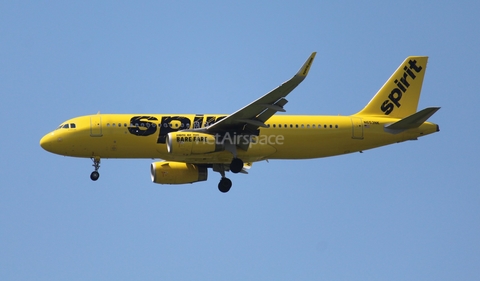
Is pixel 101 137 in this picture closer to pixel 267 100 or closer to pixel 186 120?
pixel 186 120

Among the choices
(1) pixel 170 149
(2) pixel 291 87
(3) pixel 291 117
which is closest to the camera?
(2) pixel 291 87

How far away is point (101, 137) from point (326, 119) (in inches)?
525

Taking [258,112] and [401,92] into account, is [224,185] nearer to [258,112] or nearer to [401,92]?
[258,112]

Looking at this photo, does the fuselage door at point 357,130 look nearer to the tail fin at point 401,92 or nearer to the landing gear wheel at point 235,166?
the tail fin at point 401,92

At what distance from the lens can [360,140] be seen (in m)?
54.5

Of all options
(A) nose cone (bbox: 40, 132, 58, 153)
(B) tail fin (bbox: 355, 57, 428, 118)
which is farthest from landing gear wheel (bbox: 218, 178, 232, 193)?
(A) nose cone (bbox: 40, 132, 58, 153)

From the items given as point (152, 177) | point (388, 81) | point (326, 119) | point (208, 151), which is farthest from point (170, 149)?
point (388, 81)

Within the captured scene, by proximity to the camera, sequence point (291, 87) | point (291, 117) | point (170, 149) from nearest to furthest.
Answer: point (291, 87)
point (170, 149)
point (291, 117)

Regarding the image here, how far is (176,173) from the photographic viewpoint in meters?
55.0

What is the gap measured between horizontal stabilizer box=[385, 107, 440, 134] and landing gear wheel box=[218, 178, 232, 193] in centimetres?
1001

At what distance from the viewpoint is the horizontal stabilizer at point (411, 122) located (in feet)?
170

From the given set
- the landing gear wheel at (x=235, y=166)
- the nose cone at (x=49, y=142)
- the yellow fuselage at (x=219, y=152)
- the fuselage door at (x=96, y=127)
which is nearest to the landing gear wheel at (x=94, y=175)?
the yellow fuselage at (x=219, y=152)

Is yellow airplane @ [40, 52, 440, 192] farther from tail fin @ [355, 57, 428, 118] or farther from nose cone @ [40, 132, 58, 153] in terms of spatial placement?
tail fin @ [355, 57, 428, 118]

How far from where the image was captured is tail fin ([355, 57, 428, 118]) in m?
56.4
